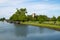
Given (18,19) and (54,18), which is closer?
(54,18)

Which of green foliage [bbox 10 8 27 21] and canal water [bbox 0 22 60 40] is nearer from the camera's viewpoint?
canal water [bbox 0 22 60 40]

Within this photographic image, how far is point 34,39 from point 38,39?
2.36 ft

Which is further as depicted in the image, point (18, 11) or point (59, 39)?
point (18, 11)

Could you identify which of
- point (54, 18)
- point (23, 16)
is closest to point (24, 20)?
point (23, 16)

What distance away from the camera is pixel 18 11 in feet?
429

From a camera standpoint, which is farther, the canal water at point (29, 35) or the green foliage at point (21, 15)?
the green foliage at point (21, 15)

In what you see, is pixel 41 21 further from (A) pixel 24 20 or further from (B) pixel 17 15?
(B) pixel 17 15

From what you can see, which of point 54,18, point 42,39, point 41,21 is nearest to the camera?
point 42,39

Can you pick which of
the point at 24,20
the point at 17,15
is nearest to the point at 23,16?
the point at 24,20

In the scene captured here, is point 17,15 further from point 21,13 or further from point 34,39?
point 34,39

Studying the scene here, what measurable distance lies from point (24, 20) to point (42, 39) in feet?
311

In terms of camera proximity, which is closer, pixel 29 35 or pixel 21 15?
pixel 29 35

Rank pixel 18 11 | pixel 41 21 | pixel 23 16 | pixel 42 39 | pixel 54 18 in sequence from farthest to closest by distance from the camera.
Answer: pixel 18 11
pixel 23 16
pixel 54 18
pixel 41 21
pixel 42 39

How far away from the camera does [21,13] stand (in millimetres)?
125750
